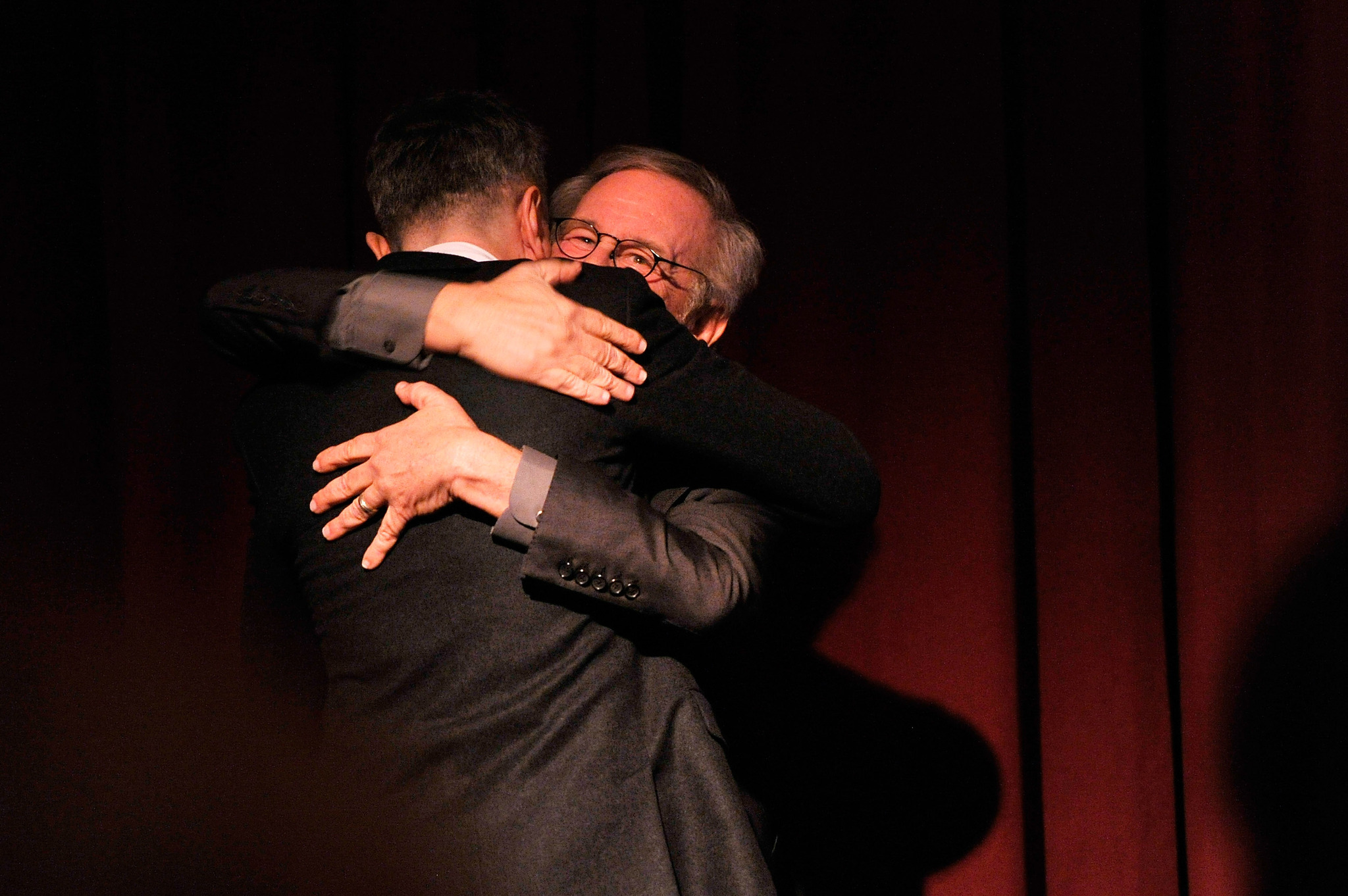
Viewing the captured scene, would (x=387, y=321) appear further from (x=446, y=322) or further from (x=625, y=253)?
(x=625, y=253)

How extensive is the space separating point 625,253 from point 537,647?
724 millimetres

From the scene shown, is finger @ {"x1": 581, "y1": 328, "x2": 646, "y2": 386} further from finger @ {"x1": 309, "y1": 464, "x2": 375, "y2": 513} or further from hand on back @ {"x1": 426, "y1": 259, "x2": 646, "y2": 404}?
finger @ {"x1": 309, "y1": 464, "x2": 375, "y2": 513}

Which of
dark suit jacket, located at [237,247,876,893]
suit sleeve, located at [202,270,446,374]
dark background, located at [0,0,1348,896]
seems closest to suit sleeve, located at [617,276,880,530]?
dark suit jacket, located at [237,247,876,893]

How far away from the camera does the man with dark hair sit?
0.86m

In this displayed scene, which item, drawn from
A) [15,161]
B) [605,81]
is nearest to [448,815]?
[605,81]

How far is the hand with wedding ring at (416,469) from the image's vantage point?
2.79 feet

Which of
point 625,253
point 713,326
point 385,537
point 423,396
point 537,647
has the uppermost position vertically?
point 625,253

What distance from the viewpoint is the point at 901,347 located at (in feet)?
5.39

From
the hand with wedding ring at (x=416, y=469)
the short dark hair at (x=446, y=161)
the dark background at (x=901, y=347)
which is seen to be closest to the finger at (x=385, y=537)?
the hand with wedding ring at (x=416, y=469)

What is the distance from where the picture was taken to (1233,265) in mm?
1573

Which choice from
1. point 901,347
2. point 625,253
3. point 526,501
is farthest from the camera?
point 901,347

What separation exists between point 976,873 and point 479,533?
1.21 metres

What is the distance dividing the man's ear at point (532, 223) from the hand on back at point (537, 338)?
0.17m

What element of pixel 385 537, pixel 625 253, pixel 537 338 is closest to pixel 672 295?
pixel 625 253
